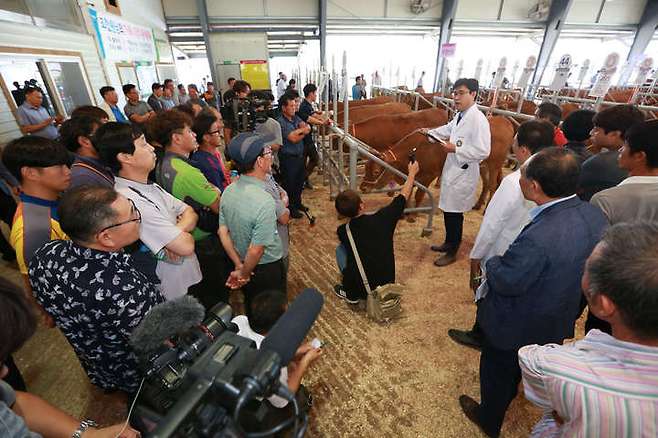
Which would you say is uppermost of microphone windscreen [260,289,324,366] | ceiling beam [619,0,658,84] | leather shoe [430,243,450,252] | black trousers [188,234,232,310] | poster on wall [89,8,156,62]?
ceiling beam [619,0,658,84]

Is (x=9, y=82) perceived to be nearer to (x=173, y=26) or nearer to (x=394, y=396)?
A: (x=394, y=396)

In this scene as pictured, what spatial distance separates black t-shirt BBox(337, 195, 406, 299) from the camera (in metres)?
2.00

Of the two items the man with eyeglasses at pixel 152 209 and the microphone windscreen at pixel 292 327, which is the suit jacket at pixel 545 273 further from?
the man with eyeglasses at pixel 152 209

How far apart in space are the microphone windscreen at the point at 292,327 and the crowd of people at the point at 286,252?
29cm

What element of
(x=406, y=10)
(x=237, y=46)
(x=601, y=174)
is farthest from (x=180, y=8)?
(x=601, y=174)

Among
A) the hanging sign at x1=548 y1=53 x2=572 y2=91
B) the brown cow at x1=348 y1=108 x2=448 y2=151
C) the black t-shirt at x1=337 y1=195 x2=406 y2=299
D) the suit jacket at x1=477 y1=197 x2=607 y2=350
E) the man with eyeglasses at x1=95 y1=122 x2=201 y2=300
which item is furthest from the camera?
the brown cow at x1=348 y1=108 x2=448 y2=151

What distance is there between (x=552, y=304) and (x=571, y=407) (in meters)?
0.67

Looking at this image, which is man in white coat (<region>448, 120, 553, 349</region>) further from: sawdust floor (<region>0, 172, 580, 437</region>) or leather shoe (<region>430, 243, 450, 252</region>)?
leather shoe (<region>430, 243, 450, 252</region>)

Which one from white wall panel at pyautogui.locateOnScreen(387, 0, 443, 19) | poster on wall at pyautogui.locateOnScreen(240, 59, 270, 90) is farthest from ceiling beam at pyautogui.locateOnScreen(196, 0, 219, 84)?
white wall panel at pyautogui.locateOnScreen(387, 0, 443, 19)

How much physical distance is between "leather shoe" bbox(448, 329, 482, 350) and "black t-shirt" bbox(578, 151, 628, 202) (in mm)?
1208

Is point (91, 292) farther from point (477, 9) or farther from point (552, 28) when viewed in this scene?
point (552, 28)

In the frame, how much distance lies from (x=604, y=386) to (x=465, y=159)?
7.85ft

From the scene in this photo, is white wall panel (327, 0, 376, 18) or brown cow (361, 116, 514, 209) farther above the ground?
white wall panel (327, 0, 376, 18)

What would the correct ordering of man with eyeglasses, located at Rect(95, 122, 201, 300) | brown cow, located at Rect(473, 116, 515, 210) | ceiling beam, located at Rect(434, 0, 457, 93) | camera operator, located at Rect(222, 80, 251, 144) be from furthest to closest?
ceiling beam, located at Rect(434, 0, 457, 93)
camera operator, located at Rect(222, 80, 251, 144)
brown cow, located at Rect(473, 116, 515, 210)
man with eyeglasses, located at Rect(95, 122, 201, 300)
